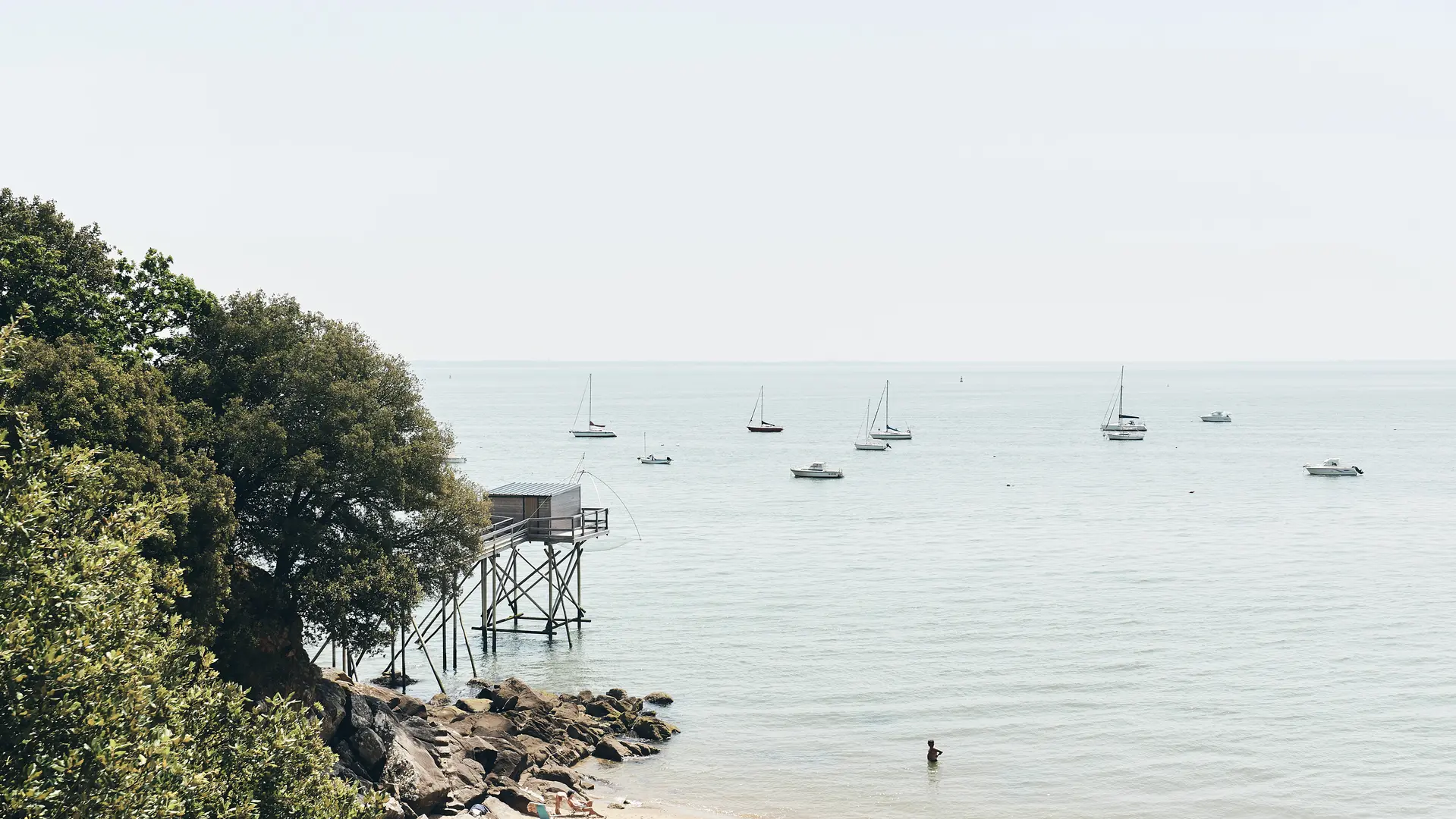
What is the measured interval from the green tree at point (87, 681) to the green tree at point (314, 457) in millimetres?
10248

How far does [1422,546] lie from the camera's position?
264 feet

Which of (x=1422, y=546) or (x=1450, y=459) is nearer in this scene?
(x=1422, y=546)

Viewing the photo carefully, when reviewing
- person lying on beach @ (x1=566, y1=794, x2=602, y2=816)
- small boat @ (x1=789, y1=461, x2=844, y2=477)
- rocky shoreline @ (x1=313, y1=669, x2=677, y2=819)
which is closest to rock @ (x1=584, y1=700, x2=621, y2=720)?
rocky shoreline @ (x1=313, y1=669, x2=677, y2=819)

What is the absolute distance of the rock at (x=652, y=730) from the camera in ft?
130

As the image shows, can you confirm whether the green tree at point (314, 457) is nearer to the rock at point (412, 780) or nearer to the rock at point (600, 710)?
the rock at point (412, 780)

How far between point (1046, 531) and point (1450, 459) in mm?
89455

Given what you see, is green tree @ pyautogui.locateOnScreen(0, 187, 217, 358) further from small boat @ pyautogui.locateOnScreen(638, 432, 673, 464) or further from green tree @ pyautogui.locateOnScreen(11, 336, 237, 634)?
small boat @ pyautogui.locateOnScreen(638, 432, 673, 464)

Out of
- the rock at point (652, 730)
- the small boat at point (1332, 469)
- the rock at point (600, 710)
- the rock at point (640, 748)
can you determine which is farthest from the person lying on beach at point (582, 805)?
the small boat at point (1332, 469)

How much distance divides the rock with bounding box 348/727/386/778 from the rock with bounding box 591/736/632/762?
966 centimetres

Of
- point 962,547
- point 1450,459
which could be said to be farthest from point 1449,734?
point 1450,459

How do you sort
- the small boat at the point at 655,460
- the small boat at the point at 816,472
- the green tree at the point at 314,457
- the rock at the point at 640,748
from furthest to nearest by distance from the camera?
the small boat at the point at 655,460 < the small boat at the point at 816,472 < the rock at the point at 640,748 < the green tree at the point at 314,457

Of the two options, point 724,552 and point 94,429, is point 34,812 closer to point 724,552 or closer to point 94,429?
point 94,429

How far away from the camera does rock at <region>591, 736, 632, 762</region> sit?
122 ft

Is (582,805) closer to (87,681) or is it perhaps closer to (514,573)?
(87,681)
